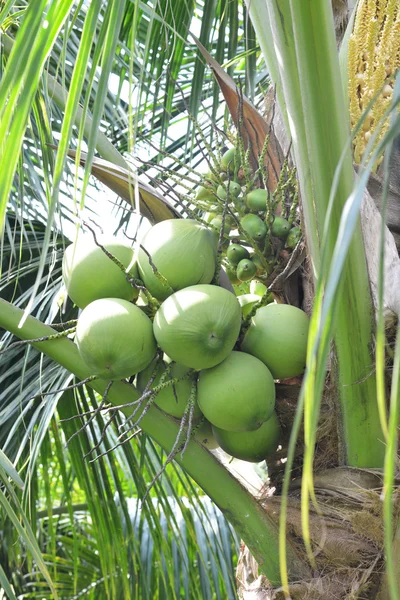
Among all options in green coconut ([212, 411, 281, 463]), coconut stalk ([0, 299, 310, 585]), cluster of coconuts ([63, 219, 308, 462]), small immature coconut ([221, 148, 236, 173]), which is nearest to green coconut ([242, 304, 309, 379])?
cluster of coconuts ([63, 219, 308, 462])

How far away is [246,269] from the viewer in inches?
55.6

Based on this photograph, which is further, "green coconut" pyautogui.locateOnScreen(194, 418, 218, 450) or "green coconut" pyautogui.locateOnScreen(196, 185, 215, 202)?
"green coconut" pyautogui.locateOnScreen(196, 185, 215, 202)

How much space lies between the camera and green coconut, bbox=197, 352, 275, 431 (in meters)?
1.18

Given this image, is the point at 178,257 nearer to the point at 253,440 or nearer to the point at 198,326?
the point at 198,326

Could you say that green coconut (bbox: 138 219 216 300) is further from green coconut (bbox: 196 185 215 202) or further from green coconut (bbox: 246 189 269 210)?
green coconut (bbox: 196 185 215 202)

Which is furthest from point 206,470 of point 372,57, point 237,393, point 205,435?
point 372,57

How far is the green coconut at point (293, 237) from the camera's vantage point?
1.41 metres

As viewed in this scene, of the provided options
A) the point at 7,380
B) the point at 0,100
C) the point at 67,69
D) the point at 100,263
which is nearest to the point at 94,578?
the point at 7,380

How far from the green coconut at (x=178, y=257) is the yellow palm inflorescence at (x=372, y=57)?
0.43 m

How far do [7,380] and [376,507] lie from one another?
141 cm

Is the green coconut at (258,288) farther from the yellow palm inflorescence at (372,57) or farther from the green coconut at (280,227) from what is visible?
the yellow palm inflorescence at (372,57)

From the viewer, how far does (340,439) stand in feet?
4.25

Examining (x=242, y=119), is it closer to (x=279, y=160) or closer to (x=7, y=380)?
(x=279, y=160)

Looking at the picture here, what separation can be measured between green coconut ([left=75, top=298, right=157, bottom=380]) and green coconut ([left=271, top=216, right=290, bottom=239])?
13.8 inches
